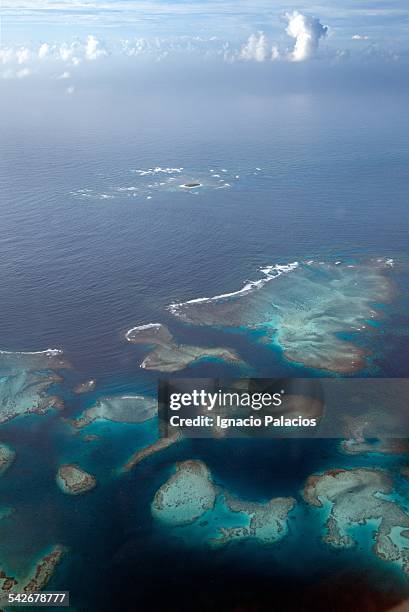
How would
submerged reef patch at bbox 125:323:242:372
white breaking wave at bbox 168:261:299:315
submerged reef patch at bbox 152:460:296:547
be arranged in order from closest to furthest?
submerged reef patch at bbox 152:460:296:547, submerged reef patch at bbox 125:323:242:372, white breaking wave at bbox 168:261:299:315

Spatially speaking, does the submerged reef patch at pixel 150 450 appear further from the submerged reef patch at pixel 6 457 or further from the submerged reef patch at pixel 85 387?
the submerged reef patch at pixel 85 387

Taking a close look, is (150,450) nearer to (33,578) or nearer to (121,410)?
(121,410)

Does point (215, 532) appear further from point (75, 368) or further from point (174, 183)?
point (174, 183)

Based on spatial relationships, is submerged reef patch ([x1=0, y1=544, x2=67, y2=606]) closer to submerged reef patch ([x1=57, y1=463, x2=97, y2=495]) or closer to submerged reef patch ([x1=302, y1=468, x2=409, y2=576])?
submerged reef patch ([x1=57, y1=463, x2=97, y2=495])

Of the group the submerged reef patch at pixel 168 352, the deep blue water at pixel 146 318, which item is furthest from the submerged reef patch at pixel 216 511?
the submerged reef patch at pixel 168 352

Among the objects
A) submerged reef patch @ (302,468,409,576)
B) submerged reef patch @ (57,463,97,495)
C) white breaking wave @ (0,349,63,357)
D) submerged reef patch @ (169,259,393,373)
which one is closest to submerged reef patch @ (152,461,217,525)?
submerged reef patch @ (57,463,97,495)

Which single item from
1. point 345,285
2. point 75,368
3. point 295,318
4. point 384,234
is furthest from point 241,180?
point 75,368

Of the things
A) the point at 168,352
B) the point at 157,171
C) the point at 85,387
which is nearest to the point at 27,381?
the point at 85,387
